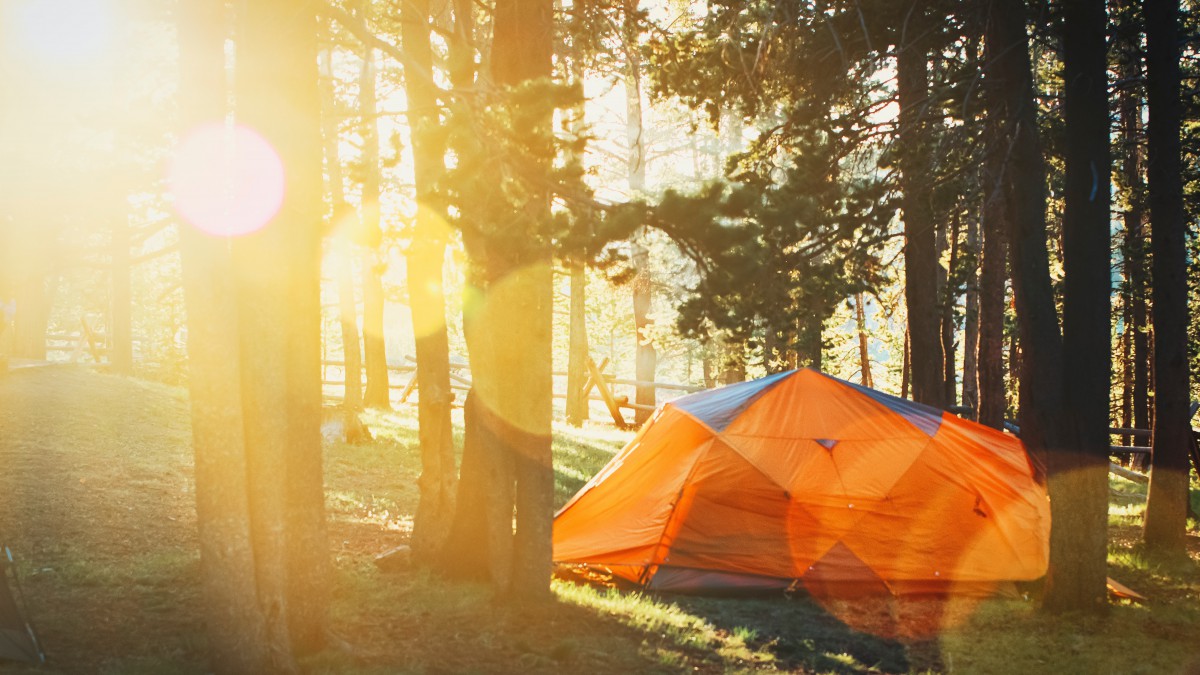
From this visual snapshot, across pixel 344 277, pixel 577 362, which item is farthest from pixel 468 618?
pixel 577 362

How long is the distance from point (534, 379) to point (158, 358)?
67.3 feet

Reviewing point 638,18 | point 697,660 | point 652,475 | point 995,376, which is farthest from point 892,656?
point 995,376

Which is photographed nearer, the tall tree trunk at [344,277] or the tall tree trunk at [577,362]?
the tall tree trunk at [344,277]

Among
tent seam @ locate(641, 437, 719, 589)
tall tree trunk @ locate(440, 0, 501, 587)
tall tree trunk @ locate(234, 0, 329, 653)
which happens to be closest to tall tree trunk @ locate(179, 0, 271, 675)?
tall tree trunk @ locate(234, 0, 329, 653)

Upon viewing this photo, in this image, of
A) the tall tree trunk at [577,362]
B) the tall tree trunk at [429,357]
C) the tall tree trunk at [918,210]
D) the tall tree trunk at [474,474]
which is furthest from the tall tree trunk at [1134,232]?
the tall tree trunk at [577,362]

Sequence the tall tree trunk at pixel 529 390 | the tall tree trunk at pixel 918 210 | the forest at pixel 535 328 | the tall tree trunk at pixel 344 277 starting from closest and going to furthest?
1. the forest at pixel 535 328
2. the tall tree trunk at pixel 529 390
3. the tall tree trunk at pixel 918 210
4. the tall tree trunk at pixel 344 277

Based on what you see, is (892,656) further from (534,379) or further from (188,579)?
(188,579)

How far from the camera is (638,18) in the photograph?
9797 mm

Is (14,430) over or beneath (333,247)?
beneath

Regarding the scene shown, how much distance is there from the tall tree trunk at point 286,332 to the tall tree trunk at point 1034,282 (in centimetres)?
639

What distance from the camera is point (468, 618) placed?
7.66 m

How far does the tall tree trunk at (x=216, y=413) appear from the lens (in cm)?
571

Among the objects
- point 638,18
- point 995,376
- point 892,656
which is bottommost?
point 892,656

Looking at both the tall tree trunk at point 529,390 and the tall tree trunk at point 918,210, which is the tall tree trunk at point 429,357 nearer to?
the tall tree trunk at point 529,390
